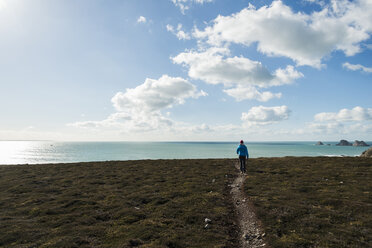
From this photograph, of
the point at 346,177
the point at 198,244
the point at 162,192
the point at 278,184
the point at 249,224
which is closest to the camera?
the point at 198,244

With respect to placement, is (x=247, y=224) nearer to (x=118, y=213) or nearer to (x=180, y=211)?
(x=180, y=211)

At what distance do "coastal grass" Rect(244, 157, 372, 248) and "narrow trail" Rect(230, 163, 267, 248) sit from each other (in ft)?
1.71

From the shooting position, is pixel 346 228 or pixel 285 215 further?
pixel 285 215

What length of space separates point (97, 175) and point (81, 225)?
61.6 feet

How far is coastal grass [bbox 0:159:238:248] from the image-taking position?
1167 cm

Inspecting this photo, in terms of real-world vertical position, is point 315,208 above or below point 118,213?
above

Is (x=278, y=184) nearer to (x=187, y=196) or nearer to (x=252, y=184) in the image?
(x=252, y=184)

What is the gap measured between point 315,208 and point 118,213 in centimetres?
1553

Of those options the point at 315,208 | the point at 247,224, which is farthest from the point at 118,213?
the point at 315,208

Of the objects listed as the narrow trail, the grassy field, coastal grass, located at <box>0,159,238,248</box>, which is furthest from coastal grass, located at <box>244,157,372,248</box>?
coastal grass, located at <box>0,159,238,248</box>

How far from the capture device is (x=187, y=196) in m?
19.6

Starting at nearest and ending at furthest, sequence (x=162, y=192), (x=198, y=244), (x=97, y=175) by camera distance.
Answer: (x=198, y=244) < (x=162, y=192) < (x=97, y=175)

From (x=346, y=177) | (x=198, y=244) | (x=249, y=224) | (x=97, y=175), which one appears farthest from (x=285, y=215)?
(x=97, y=175)

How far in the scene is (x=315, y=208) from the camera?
1550 centimetres
